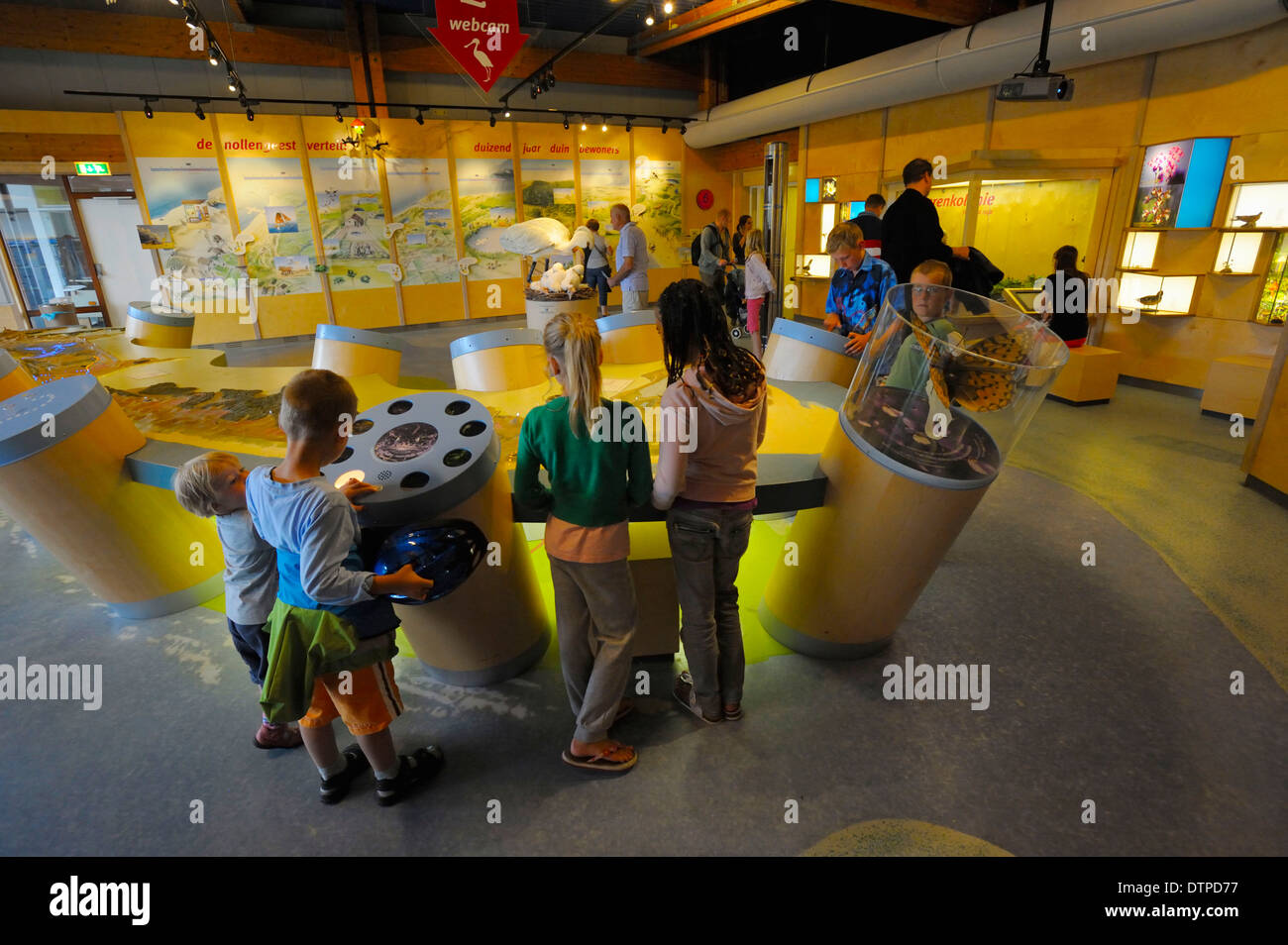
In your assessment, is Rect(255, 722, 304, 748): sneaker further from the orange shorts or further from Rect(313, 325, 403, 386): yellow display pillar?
Rect(313, 325, 403, 386): yellow display pillar

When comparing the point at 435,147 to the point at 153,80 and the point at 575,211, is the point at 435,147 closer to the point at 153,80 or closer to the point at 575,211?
the point at 575,211

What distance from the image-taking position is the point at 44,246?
8.97m

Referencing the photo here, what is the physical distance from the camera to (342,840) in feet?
6.10

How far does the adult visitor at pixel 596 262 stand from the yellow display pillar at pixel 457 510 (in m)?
5.30

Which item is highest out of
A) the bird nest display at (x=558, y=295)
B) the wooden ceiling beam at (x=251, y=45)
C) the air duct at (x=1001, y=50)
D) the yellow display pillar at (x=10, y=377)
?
the wooden ceiling beam at (x=251, y=45)

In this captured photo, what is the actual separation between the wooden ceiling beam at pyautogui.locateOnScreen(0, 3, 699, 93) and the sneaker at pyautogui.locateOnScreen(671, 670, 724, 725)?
8.96 meters

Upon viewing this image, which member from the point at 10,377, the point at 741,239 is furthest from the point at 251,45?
the point at 10,377

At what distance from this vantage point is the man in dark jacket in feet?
12.7

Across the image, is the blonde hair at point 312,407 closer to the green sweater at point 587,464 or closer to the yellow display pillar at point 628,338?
the green sweater at point 587,464

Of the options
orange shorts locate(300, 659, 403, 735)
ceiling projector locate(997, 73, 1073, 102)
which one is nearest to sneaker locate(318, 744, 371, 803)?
orange shorts locate(300, 659, 403, 735)

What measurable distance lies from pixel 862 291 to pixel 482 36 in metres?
3.70

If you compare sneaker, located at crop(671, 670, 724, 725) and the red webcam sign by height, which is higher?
the red webcam sign

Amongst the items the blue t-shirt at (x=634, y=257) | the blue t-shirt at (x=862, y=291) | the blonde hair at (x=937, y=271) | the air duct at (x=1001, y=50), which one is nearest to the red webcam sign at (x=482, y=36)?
the blue t-shirt at (x=634, y=257)

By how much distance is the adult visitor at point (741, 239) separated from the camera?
26.0ft
